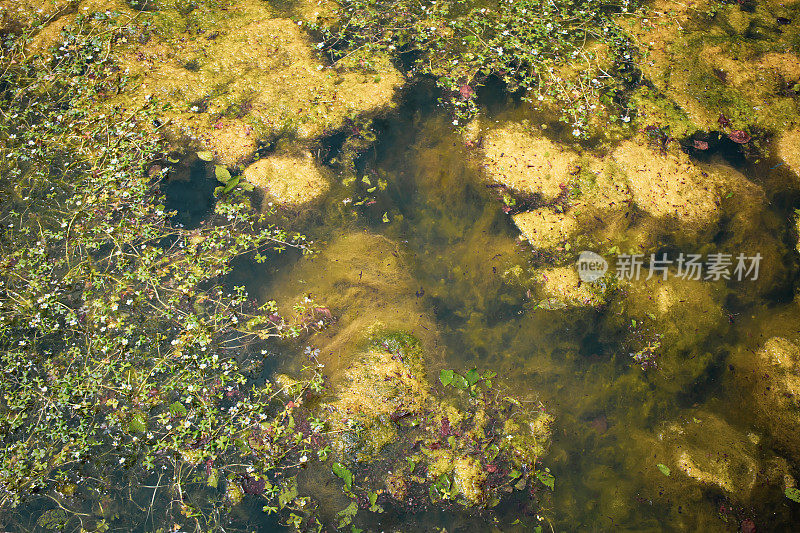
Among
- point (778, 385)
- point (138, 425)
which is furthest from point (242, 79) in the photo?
point (778, 385)

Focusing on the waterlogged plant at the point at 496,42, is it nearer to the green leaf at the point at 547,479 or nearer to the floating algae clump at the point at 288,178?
the floating algae clump at the point at 288,178

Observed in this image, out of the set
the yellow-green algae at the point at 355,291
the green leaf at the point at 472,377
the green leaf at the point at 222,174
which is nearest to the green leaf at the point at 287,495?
the yellow-green algae at the point at 355,291

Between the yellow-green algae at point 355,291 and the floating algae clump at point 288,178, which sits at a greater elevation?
the floating algae clump at point 288,178

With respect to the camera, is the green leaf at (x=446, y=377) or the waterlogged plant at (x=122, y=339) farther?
the green leaf at (x=446, y=377)

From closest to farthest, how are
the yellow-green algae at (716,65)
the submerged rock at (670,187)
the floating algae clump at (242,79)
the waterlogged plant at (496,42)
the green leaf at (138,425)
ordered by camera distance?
the green leaf at (138,425) → the submerged rock at (670,187) → the floating algae clump at (242,79) → the yellow-green algae at (716,65) → the waterlogged plant at (496,42)

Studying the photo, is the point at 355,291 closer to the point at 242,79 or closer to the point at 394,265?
the point at 394,265

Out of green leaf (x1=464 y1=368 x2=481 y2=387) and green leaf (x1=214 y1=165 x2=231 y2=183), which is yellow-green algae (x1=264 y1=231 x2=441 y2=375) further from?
green leaf (x1=214 y1=165 x2=231 y2=183)

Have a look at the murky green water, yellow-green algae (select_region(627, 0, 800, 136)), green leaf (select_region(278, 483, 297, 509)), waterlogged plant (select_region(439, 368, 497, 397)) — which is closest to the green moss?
yellow-green algae (select_region(627, 0, 800, 136))
